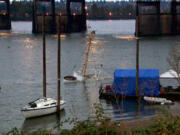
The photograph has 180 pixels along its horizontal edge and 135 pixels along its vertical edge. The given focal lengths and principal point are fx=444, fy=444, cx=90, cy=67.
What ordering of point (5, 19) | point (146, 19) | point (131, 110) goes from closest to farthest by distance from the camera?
point (131, 110) → point (146, 19) → point (5, 19)

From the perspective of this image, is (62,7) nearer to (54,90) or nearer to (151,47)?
(151,47)

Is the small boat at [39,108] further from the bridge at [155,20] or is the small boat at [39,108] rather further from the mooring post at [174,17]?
the mooring post at [174,17]

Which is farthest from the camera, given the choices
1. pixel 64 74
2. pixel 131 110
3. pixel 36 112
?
pixel 64 74

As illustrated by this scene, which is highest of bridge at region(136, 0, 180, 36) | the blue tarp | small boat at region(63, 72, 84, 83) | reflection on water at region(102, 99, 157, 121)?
bridge at region(136, 0, 180, 36)

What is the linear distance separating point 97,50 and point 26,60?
56.5ft

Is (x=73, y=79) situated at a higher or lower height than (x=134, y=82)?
lower

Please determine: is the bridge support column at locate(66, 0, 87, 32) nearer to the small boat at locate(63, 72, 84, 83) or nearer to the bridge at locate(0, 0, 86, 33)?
the bridge at locate(0, 0, 86, 33)

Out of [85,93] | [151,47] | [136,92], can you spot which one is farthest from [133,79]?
[151,47]

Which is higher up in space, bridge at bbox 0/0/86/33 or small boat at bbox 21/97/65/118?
bridge at bbox 0/0/86/33

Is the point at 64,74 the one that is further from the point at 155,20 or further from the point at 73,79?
the point at 155,20

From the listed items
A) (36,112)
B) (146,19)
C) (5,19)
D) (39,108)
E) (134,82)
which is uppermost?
(5,19)

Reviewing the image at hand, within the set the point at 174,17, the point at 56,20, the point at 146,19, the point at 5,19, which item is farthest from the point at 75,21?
the point at 174,17

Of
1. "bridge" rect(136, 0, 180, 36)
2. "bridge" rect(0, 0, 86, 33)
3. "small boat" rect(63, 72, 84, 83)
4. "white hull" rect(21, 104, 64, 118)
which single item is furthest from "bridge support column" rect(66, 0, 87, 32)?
"white hull" rect(21, 104, 64, 118)

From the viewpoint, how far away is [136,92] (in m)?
28.9
